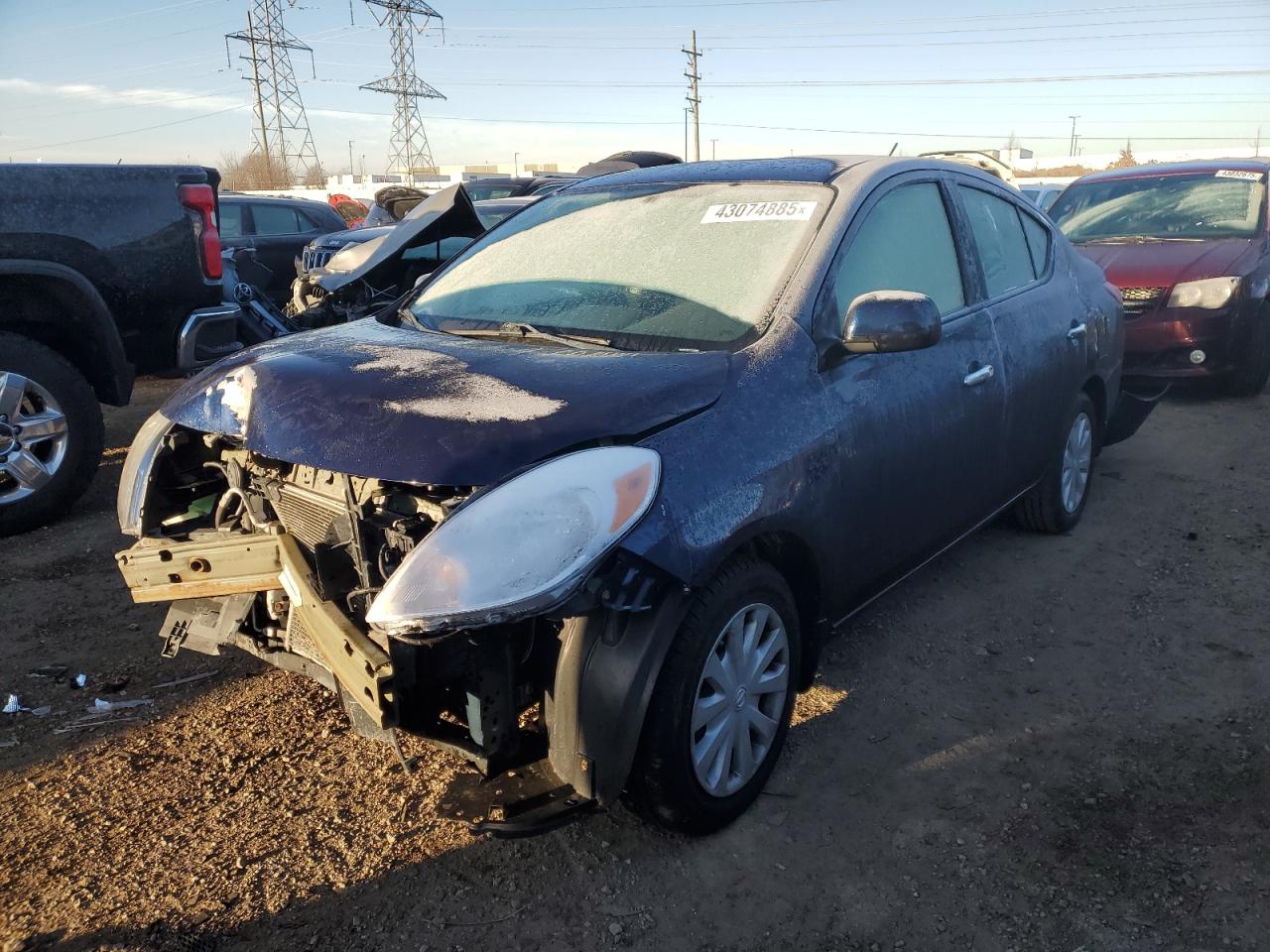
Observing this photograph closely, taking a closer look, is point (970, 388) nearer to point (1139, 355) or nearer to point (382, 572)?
point (382, 572)

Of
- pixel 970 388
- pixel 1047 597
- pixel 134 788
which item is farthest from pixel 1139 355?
pixel 134 788

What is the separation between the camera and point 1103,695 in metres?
3.29

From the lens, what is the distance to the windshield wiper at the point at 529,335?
2891mm

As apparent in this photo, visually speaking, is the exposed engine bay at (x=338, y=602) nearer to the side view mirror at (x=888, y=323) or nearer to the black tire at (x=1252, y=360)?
the side view mirror at (x=888, y=323)

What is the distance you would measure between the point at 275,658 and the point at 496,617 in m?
1.12

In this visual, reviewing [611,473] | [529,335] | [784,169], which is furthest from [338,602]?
[784,169]

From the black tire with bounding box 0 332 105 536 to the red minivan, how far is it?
6.94 m

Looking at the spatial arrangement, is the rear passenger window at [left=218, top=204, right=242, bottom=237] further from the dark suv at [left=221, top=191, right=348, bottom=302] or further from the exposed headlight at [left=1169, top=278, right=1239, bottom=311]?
the exposed headlight at [left=1169, top=278, right=1239, bottom=311]

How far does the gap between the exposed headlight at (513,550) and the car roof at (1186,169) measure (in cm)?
827

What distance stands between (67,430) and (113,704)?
7.33ft

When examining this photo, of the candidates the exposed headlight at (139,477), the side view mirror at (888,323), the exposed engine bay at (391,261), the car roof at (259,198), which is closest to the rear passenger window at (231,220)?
the car roof at (259,198)

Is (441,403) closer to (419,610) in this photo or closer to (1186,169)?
(419,610)

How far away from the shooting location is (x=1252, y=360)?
7.49 meters

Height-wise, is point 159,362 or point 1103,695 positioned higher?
point 159,362
